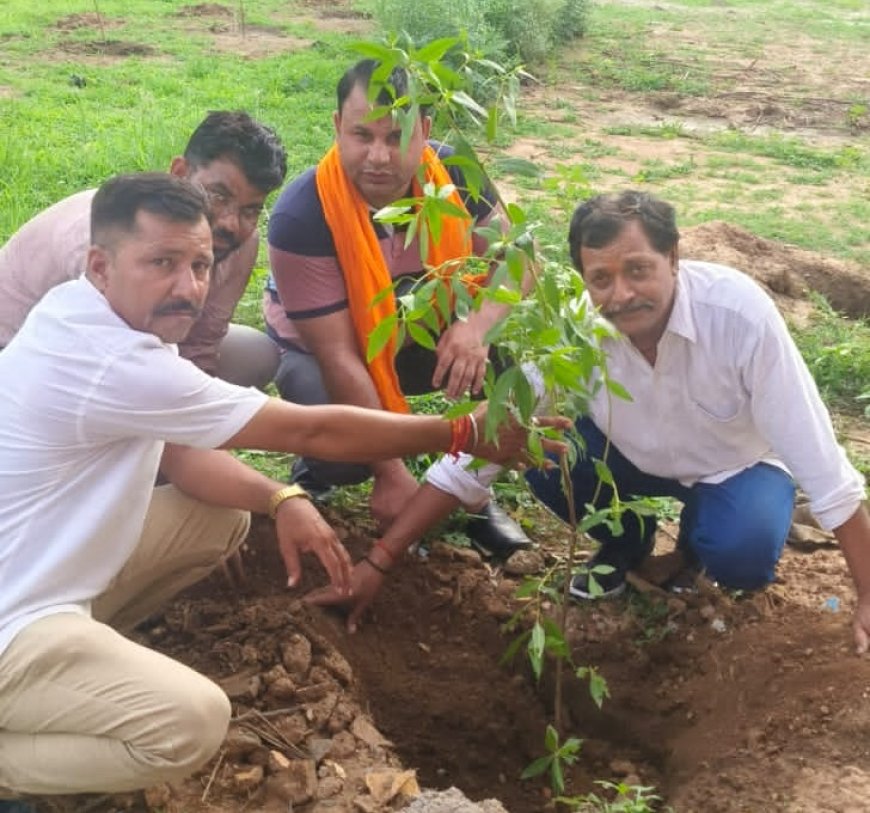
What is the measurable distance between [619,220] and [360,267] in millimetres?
956

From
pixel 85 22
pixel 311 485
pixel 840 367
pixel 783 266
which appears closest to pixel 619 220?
pixel 311 485

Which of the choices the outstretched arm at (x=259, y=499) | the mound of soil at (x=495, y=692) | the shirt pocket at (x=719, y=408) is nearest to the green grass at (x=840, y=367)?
the mound of soil at (x=495, y=692)

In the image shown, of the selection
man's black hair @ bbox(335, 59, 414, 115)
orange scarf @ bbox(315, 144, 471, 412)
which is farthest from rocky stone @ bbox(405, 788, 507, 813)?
man's black hair @ bbox(335, 59, 414, 115)

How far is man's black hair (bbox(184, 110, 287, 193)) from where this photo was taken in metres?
3.50

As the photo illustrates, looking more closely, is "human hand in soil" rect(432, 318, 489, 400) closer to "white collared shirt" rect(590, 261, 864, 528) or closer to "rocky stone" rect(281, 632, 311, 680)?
"white collared shirt" rect(590, 261, 864, 528)

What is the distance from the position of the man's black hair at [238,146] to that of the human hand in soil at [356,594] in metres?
1.08

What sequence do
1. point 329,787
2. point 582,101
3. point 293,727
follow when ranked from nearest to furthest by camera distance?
point 329,787 → point 293,727 → point 582,101

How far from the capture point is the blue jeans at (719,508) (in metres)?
3.41

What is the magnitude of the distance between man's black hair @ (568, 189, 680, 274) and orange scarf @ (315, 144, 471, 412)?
2.16ft

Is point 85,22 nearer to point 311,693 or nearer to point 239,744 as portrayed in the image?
point 311,693

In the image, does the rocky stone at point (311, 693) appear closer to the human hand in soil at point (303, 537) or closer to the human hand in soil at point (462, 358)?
the human hand in soil at point (303, 537)

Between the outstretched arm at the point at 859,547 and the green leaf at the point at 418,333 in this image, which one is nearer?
the green leaf at the point at 418,333

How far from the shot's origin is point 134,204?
2.72 meters

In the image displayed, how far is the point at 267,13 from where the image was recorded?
12.8m
